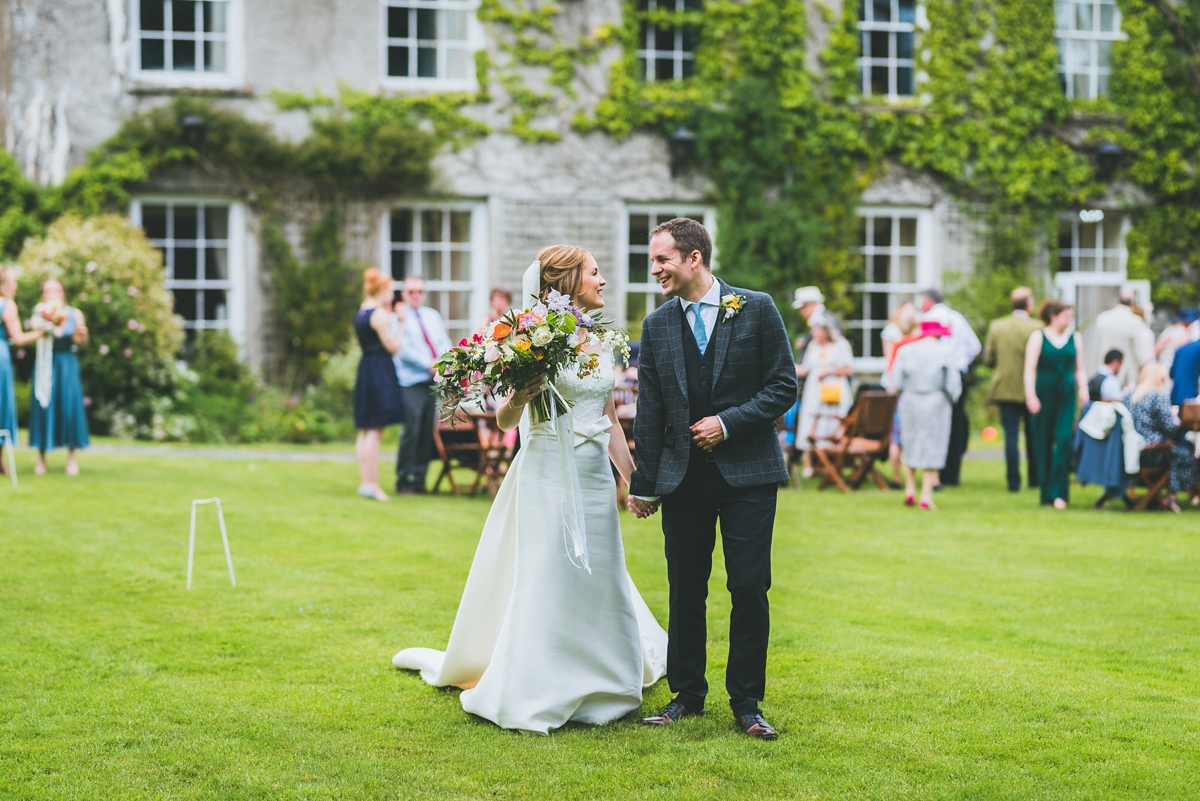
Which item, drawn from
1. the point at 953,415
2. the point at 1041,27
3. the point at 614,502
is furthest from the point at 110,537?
the point at 1041,27

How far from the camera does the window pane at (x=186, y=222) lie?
17562 mm

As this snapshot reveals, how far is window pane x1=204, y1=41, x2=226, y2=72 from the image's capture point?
57.5 ft

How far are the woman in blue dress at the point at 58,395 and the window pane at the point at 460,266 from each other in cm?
717

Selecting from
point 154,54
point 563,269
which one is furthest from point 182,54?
point 563,269

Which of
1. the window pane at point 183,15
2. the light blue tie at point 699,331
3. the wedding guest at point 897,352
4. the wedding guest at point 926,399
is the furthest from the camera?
the window pane at point 183,15

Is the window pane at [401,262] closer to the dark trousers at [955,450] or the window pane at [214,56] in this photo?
the window pane at [214,56]

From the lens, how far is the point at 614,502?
5.25 metres

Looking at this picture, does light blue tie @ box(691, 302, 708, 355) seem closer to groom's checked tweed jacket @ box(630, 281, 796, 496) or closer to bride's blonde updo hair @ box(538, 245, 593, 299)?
groom's checked tweed jacket @ box(630, 281, 796, 496)

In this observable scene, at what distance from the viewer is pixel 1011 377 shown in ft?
42.3

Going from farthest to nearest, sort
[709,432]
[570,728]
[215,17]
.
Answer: [215,17], [570,728], [709,432]

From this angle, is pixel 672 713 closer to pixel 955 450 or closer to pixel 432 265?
pixel 955 450

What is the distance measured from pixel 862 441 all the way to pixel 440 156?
8.22 m

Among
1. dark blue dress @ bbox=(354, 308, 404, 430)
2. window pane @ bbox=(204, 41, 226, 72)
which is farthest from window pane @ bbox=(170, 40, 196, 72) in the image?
dark blue dress @ bbox=(354, 308, 404, 430)

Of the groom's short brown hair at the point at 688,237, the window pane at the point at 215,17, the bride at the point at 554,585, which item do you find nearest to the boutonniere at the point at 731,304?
the groom's short brown hair at the point at 688,237
